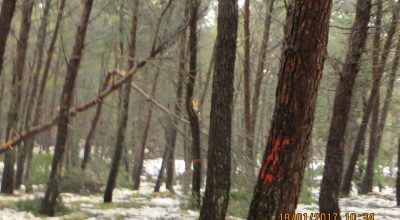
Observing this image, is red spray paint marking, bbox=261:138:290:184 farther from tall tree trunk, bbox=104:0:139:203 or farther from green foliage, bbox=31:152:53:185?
green foliage, bbox=31:152:53:185

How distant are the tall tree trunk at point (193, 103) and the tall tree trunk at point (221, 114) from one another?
192 centimetres

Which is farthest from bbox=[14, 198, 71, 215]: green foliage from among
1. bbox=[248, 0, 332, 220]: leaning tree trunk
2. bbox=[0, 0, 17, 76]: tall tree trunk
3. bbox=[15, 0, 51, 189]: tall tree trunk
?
bbox=[248, 0, 332, 220]: leaning tree trunk

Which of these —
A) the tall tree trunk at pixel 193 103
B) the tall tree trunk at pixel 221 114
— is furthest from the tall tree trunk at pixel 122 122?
the tall tree trunk at pixel 221 114

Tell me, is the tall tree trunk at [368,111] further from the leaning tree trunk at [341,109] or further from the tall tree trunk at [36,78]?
the tall tree trunk at [36,78]

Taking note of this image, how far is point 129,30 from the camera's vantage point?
12.1 metres

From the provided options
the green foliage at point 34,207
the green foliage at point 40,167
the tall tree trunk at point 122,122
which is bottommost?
the green foliage at point 34,207

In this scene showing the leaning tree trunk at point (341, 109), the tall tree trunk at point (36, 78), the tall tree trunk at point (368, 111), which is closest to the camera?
the leaning tree trunk at point (341, 109)

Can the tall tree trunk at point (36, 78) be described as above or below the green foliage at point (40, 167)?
above

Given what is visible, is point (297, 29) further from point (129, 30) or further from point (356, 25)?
point (129, 30)

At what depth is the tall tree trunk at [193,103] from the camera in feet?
31.8

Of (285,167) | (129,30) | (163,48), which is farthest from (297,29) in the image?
(129,30)

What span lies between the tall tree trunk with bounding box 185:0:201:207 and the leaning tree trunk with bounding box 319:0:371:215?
9.68 ft

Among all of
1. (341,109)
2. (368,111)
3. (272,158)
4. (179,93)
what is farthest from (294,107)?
(368,111)

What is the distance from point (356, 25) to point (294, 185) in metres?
4.80
